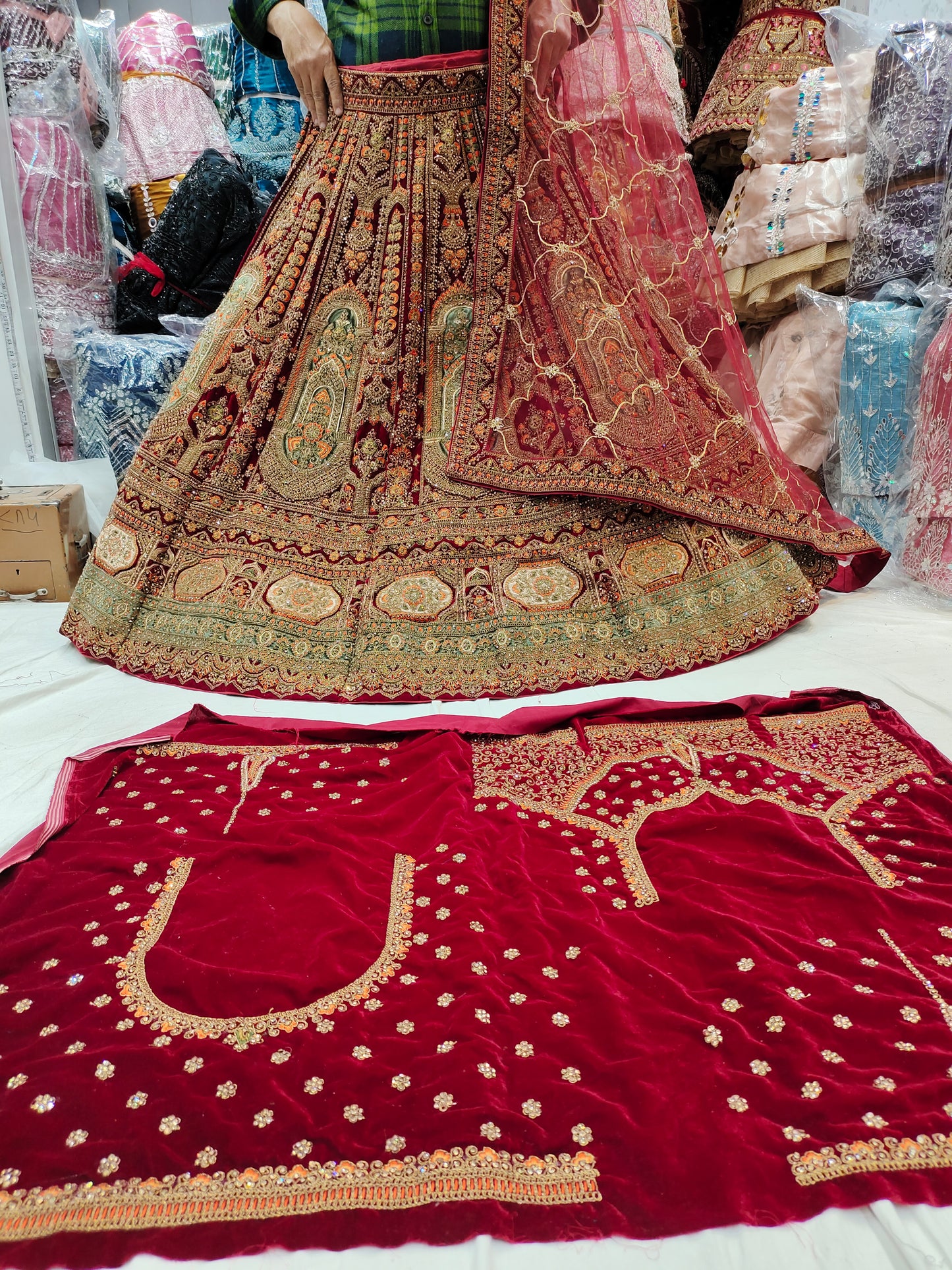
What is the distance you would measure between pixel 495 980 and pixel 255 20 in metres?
2.03

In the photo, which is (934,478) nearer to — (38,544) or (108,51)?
(38,544)

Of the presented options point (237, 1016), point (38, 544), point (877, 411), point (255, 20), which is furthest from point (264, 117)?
point (237, 1016)

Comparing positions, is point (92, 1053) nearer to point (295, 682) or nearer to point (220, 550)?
point (295, 682)

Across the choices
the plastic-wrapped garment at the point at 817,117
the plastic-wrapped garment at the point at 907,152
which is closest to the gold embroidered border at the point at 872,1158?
the plastic-wrapped garment at the point at 907,152

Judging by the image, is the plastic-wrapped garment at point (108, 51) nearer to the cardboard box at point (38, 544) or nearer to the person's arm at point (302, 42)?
the person's arm at point (302, 42)

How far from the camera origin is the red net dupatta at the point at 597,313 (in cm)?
181

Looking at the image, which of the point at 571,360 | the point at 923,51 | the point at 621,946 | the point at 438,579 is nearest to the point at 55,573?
the point at 438,579

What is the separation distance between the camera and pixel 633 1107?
74 cm

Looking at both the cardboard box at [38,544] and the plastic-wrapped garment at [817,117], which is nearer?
the cardboard box at [38,544]

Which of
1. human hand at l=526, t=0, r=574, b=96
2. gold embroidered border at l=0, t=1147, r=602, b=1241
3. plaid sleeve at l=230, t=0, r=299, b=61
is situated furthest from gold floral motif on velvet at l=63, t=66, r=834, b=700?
gold embroidered border at l=0, t=1147, r=602, b=1241

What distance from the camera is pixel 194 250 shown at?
119 inches

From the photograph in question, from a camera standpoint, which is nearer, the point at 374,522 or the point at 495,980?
the point at 495,980

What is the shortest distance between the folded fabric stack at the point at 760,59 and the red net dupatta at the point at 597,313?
107cm

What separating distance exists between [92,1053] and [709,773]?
88 cm
